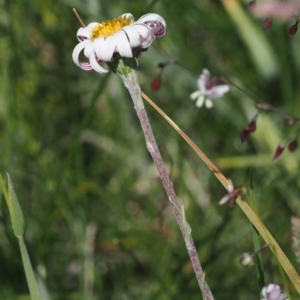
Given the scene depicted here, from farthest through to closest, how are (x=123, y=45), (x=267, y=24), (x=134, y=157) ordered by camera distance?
(x=134, y=157) < (x=267, y=24) < (x=123, y=45)

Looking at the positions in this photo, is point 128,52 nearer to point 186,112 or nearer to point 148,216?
point 148,216

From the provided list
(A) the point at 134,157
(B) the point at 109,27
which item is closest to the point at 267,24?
(B) the point at 109,27

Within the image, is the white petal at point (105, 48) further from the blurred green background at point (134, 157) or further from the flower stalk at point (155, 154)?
the blurred green background at point (134, 157)

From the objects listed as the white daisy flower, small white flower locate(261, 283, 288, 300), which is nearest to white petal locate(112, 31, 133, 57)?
the white daisy flower

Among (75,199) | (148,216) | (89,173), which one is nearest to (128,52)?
(75,199)

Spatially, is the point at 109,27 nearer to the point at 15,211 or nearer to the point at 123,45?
the point at 123,45

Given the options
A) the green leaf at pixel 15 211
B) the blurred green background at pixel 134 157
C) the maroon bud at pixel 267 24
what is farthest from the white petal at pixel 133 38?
the blurred green background at pixel 134 157

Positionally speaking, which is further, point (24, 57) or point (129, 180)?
point (24, 57)
